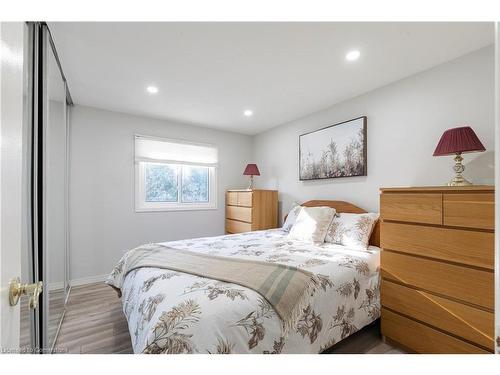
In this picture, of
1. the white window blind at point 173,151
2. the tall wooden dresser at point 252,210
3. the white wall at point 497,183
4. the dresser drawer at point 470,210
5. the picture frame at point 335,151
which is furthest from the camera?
the tall wooden dresser at point 252,210

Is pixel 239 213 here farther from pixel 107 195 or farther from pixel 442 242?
pixel 442 242

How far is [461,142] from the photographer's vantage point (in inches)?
68.4

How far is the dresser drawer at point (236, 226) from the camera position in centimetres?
376

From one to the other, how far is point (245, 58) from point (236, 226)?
2645mm

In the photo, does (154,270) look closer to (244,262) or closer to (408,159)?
(244,262)

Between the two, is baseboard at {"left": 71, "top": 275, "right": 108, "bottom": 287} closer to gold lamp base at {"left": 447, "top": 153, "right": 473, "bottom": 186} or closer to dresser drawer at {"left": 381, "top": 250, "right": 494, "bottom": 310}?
dresser drawer at {"left": 381, "top": 250, "right": 494, "bottom": 310}

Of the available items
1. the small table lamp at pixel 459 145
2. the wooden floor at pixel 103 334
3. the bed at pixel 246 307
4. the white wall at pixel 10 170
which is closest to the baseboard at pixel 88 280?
the wooden floor at pixel 103 334

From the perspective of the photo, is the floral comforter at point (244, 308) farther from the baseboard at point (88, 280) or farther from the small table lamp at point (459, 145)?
the baseboard at point (88, 280)

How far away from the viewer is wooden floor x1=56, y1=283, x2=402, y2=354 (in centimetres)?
179

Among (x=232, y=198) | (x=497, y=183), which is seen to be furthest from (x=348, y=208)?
(x=497, y=183)

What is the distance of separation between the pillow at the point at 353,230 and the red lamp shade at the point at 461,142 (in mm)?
889

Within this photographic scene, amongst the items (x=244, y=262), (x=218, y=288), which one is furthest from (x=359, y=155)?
(x=218, y=288)

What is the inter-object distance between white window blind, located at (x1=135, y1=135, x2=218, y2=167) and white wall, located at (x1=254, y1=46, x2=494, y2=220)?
181 centimetres

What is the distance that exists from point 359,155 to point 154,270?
2.44 meters
